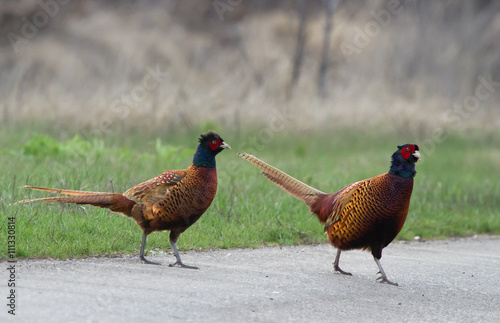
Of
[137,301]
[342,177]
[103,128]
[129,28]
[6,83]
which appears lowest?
[137,301]

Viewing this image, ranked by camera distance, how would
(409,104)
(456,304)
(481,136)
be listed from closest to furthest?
(456,304)
(481,136)
(409,104)

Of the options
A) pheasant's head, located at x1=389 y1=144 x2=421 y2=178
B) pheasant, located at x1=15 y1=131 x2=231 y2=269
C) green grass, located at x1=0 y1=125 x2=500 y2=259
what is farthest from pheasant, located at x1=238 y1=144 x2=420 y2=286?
green grass, located at x1=0 y1=125 x2=500 y2=259

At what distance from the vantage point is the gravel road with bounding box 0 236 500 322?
4.05 meters

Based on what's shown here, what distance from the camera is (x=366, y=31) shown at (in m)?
20.0

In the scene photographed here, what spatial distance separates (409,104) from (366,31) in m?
5.00

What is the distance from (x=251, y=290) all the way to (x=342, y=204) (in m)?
1.17

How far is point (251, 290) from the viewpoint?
15.6ft

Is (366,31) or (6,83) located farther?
(366,31)

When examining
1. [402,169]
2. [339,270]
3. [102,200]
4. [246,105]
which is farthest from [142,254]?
[246,105]

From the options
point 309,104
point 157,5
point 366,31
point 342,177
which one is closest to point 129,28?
point 157,5

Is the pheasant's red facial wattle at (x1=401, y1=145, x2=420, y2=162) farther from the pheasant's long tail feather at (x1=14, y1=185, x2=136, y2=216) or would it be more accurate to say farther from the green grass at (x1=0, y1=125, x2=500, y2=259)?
the pheasant's long tail feather at (x1=14, y1=185, x2=136, y2=216)

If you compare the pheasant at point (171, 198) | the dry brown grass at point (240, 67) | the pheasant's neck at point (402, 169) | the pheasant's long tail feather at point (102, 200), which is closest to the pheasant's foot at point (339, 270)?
the pheasant's neck at point (402, 169)

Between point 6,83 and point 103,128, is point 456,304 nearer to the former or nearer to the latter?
point 103,128

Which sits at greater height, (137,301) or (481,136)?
(481,136)
